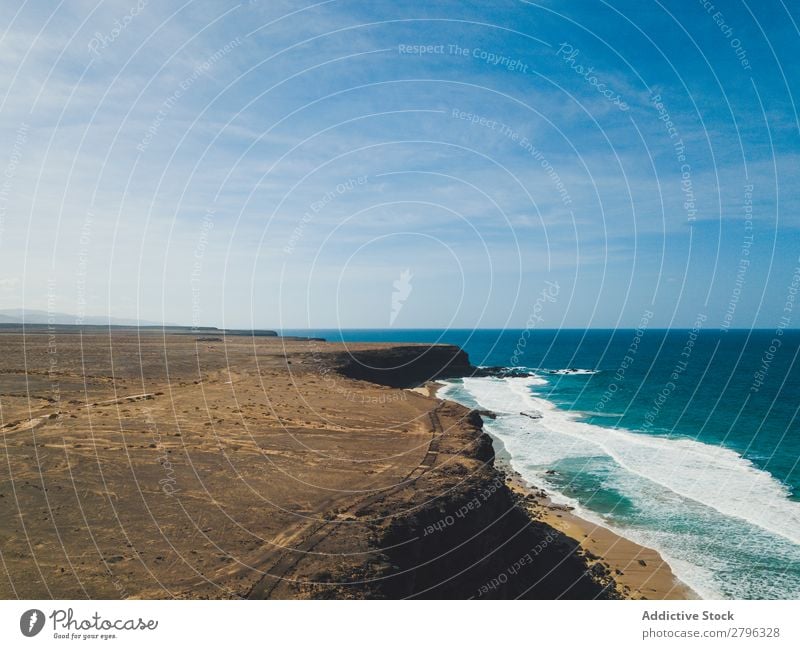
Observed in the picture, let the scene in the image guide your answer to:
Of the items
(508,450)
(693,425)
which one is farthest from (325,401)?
(693,425)

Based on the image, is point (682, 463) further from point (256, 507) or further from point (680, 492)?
point (256, 507)

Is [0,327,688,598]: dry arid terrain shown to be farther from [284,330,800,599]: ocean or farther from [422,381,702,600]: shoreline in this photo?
[284,330,800,599]: ocean

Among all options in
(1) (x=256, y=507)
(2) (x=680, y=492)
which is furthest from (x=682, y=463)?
(1) (x=256, y=507)

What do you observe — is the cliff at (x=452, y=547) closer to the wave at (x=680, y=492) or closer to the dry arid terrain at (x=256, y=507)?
the dry arid terrain at (x=256, y=507)

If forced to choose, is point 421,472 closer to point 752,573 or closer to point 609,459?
point 752,573
